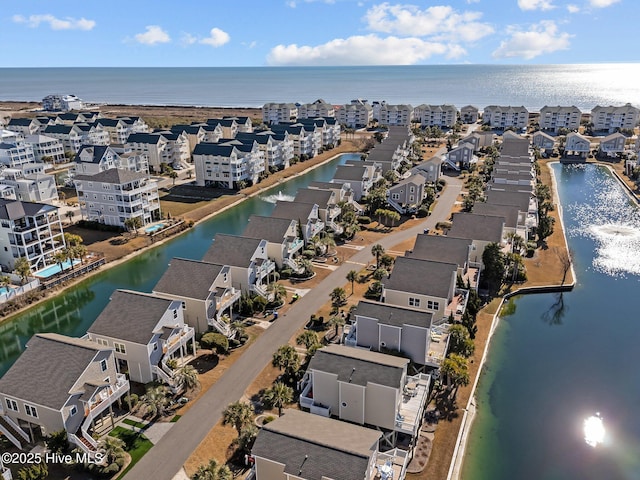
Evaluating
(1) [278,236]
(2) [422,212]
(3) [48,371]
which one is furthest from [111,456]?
(2) [422,212]

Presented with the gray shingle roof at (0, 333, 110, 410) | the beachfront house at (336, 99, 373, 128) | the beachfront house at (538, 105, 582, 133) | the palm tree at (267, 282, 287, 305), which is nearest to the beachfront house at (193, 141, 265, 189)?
the palm tree at (267, 282, 287, 305)

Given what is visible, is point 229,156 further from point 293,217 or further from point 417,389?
point 417,389

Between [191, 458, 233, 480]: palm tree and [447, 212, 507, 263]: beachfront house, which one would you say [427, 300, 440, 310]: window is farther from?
[191, 458, 233, 480]: palm tree

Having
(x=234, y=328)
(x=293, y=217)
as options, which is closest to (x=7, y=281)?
(x=234, y=328)

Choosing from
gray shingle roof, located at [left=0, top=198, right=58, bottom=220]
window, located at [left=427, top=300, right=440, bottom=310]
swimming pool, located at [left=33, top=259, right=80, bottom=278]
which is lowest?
swimming pool, located at [left=33, top=259, right=80, bottom=278]

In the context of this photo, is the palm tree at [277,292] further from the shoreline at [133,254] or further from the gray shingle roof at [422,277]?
the shoreline at [133,254]
